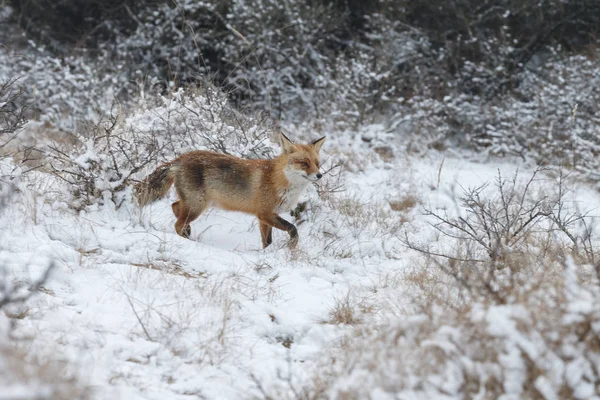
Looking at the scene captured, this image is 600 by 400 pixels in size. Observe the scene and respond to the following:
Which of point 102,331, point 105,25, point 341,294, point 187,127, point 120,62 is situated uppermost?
point 105,25

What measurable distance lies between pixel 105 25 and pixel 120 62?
2.30 m

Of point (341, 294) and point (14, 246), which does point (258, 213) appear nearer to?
point (341, 294)

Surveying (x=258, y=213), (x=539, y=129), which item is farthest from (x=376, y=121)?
(x=258, y=213)

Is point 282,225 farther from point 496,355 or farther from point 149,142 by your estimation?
point 496,355

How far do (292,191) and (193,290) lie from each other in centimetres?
224

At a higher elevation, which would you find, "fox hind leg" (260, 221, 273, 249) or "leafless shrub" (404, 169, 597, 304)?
"leafless shrub" (404, 169, 597, 304)

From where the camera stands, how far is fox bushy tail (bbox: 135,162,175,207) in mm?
6280

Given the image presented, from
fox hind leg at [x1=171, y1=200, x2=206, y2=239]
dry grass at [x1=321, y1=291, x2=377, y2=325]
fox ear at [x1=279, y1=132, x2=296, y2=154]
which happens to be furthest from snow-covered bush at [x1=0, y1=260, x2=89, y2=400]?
fox ear at [x1=279, y1=132, x2=296, y2=154]

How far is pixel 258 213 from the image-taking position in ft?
21.0

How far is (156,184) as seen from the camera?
6.34 metres

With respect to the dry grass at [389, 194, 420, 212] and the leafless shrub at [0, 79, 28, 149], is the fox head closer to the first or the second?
the dry grass at [389, 194, 420, 212]

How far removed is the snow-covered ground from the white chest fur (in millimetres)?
393

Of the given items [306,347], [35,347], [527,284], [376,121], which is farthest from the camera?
[376,121]

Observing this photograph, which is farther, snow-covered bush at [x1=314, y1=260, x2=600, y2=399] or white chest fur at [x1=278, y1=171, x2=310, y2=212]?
white chest fur at [x1=278, y1=171, x2=310, y2=212]
